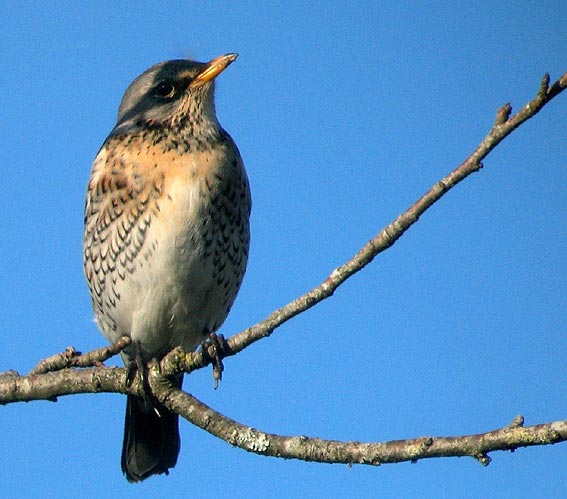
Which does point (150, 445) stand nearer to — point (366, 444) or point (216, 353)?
point (216, 353)

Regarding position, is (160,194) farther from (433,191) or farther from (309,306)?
(433,191)

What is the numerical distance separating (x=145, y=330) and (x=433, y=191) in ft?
10.1

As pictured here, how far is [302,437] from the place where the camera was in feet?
12.6

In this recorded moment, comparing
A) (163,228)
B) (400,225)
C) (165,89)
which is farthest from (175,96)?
(400,225)

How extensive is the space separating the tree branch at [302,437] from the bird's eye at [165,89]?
2171mm

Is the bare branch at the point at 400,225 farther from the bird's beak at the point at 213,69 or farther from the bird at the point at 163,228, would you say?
the bird's beak at the point at 213,69

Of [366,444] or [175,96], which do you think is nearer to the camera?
[366,444]

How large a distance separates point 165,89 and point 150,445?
231 cm

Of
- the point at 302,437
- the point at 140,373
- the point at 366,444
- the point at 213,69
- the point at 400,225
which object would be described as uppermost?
the point at 213,69

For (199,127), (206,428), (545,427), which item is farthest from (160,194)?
(545,427)

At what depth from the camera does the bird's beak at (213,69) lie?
616 cm

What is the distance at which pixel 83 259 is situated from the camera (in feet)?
21.5

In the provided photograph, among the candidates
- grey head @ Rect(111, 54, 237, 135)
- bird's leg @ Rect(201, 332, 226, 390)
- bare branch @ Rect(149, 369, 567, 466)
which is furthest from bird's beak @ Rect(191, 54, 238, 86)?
bare branch @ Rect(149, 369, 567, 466)

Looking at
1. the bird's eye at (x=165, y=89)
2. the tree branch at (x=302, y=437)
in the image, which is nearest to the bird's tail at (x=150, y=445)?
the tree branch at (x=302, y=437)
